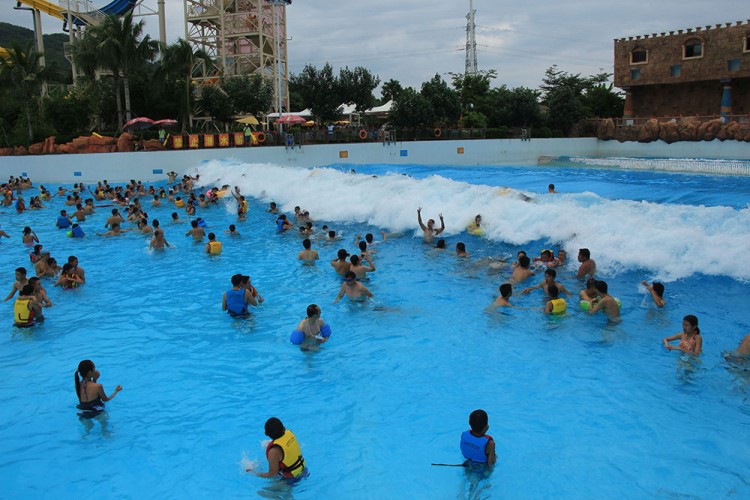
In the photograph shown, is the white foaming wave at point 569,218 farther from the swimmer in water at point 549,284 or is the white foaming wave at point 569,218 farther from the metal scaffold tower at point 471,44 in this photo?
the metal scaffold tower at point 471,44

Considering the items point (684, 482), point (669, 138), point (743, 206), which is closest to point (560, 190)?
point (743, 206)

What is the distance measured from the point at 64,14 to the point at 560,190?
4372 cm

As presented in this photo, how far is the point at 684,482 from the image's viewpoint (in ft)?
18.0

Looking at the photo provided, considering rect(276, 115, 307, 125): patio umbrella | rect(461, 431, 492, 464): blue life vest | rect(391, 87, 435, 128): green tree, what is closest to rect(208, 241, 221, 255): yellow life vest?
rect(461, 431, 492, 464): blue life vest

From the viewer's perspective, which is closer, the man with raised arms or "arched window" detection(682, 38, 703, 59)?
the man with raised arms

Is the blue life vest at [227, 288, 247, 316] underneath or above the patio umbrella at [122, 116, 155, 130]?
underneath

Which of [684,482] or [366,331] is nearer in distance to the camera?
[684,482]

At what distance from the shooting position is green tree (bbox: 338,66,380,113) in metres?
45.1

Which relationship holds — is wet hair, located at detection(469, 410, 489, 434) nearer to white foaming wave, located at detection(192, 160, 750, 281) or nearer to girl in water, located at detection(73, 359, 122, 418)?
girl in water, located at detection(73, 359, 122, 418)

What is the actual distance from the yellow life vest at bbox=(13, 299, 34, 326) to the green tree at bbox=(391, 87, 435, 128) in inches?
1310

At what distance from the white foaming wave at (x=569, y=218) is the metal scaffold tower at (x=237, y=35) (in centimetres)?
2638

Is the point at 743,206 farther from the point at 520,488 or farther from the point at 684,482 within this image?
the point at 520,488

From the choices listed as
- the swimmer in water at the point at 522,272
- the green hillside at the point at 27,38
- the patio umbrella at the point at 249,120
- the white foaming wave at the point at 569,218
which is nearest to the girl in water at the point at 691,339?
the swimmer in water at the point at 522,272

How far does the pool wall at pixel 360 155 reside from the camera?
33.1m
